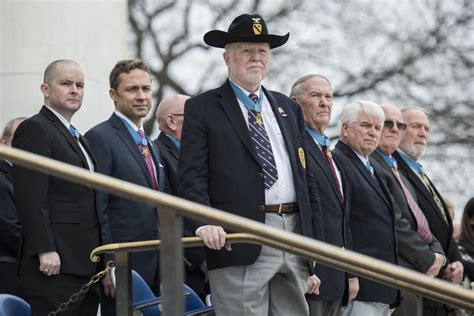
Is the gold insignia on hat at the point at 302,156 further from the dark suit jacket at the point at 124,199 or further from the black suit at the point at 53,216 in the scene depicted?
the black suit at the point at 53,216

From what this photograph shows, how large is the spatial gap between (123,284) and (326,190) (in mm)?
1512

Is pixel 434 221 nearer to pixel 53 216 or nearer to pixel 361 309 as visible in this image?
pixel 361 309

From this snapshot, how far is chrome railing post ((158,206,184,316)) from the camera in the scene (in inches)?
231

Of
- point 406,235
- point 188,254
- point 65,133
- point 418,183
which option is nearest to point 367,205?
point 406,235

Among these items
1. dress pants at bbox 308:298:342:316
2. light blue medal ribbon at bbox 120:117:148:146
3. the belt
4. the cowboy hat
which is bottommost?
dress pants at bbox 308:298:342:316

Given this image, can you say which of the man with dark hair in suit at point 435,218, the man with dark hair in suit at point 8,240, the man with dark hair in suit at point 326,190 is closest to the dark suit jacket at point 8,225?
the man with dark hair in suit at point 8,240

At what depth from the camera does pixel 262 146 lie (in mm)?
7836

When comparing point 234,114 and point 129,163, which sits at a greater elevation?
point 234,114

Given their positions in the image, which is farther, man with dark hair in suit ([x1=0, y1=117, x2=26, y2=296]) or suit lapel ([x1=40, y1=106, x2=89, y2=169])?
man with dark hair in suit ([x1=0, y1=117, x2=26, y2=296])

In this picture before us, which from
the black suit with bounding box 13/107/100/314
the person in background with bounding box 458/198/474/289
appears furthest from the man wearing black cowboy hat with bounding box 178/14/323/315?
the person in background with bounding box 458/198/474/289

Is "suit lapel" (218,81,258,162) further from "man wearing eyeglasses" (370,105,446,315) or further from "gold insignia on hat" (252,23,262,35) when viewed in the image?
"man wearing eyeglasses" (370,105,446,315)

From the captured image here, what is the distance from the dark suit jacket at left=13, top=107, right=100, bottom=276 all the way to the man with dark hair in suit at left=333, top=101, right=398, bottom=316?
177cm

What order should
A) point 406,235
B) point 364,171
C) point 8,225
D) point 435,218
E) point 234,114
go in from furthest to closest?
1. point 435,218
2. point 406,235
3. point 364,171
4. point 8,225
5. point 234,114

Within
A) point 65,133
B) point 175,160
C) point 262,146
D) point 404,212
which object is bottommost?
point 404,212
